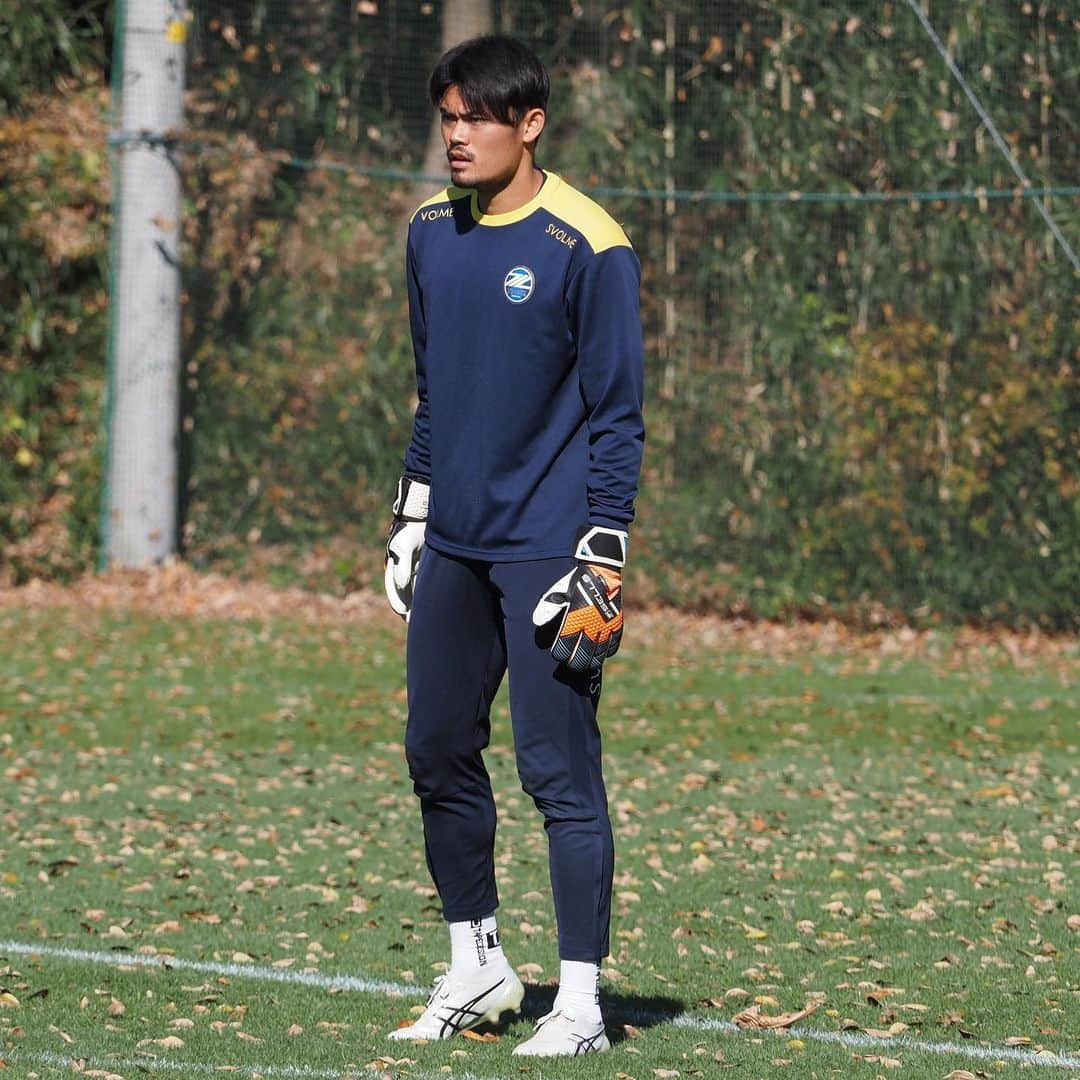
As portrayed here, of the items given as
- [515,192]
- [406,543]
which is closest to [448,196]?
[515,192]

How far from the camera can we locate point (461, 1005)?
191 inches

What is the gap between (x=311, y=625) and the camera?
47.3 feet

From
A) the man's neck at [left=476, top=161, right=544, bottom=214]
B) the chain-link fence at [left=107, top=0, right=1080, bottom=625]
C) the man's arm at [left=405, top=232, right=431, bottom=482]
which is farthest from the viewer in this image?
the chain-link fence at [left=107, top=0, right=1080, bottom=625]

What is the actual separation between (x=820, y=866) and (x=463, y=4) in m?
10.3

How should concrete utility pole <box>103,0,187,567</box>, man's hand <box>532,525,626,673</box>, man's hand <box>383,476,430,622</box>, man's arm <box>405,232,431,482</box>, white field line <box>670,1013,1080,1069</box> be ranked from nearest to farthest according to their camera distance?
man's hand <box>532,525,626,673</box>, white field line <box>670,1013,1080,1069</box>, man's arm <box>405,232,431,482</box>, man's hand <box>383,476,430,622</box>, concrete utility pole <box>103,0,187,567</box>

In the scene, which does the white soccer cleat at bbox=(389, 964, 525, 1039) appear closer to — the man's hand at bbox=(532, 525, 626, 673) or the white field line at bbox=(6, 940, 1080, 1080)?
the white field line at bbox=(6, 940, 1080, 1080)

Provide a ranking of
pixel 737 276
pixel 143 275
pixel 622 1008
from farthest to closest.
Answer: pixel 143 275, pixel 737 276, pixel 622 1008

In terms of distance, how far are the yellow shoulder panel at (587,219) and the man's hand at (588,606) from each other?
631 mm

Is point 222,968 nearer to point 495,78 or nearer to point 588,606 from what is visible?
point 588,606

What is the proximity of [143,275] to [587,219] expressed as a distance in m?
11.6

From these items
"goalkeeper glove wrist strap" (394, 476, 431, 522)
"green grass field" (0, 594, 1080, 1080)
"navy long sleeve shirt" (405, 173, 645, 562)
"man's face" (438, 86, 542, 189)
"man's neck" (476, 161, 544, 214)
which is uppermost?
"man's face" (438, 86, 542, 189)

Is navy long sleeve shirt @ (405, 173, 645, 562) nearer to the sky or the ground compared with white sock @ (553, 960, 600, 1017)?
nearer to the sky

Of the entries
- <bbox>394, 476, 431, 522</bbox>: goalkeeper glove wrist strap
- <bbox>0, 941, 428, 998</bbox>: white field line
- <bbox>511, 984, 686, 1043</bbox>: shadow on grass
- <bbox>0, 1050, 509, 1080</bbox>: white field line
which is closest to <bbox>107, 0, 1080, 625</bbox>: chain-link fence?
<bbox>511, 984, 686, 1043</bbox>: shadow on grass

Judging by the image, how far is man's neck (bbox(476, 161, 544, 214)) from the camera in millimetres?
4594
